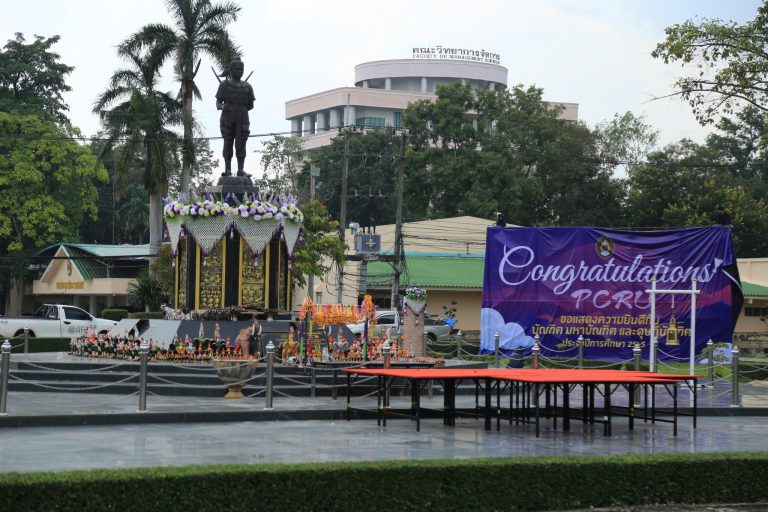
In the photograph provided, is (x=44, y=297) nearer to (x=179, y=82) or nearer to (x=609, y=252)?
(x=179, y=82)

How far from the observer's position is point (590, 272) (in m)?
28.8

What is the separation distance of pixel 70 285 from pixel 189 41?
16737mm

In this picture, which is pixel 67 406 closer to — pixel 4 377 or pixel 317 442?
pixel 4 377

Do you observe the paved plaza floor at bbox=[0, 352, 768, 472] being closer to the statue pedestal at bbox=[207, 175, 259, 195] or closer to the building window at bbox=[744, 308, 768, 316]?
the statue pedestal at bbox=[207, 175, 259, 195]

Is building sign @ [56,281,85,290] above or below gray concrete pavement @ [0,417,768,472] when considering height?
above

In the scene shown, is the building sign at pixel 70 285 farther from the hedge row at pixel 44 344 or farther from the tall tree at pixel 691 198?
the tall tree at pixel 691 198

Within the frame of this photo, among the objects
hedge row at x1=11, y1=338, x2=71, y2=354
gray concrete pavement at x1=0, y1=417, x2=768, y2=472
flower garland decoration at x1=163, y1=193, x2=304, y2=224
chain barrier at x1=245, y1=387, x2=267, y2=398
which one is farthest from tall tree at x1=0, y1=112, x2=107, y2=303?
gray concrete pavement at x1=0, y1=417, x2=768, y2=472

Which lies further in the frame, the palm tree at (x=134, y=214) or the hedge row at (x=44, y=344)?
the palm tree at (x=134, y=214)

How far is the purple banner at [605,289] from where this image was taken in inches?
1099

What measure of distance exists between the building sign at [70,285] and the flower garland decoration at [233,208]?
3009 centimetres

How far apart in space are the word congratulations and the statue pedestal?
7491 millimetres

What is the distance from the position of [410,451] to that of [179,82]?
1265 inches

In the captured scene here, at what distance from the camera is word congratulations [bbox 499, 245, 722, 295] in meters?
28.1

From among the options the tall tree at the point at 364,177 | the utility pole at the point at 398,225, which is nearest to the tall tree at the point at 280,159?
the tall tree at the point at 364,177
